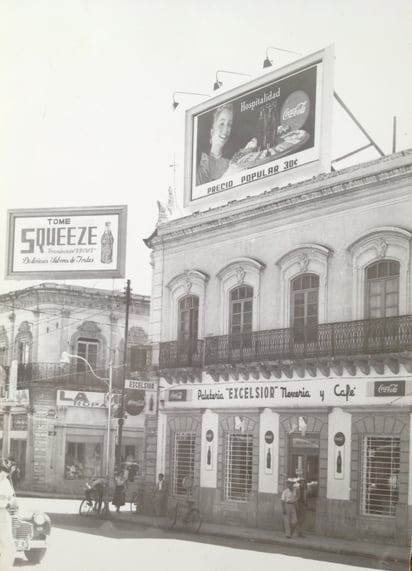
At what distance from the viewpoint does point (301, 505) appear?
22.1 ft

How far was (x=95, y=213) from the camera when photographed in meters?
8.07

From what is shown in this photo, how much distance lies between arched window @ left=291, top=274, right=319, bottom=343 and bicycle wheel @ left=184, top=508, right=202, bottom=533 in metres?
1.74

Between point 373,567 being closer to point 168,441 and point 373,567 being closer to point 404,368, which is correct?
point 404,368

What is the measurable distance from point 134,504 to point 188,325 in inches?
64.7

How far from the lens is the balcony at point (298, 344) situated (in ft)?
20.7

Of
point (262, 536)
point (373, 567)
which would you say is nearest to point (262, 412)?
point (262, 536)

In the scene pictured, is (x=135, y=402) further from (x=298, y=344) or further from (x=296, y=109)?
(x=296, y=109)

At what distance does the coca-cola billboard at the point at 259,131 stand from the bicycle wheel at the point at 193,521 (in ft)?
8.98

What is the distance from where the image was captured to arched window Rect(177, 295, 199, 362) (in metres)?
7.50

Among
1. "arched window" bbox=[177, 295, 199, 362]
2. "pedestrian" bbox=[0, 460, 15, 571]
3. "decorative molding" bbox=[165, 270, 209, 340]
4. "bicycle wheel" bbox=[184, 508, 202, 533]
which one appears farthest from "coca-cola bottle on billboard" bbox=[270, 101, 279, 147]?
"pedestrian" bbox=[0, 460, 15, 571]

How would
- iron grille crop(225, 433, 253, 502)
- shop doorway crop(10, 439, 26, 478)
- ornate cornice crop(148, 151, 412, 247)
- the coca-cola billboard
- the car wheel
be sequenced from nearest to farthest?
ornate cornice crop(148, 151, 412, 247)
the coca-cola billboard
iron grille crop(225, 433, 253, 502)
the car wheel
shop doorway crop(10, 439, 26, 478)

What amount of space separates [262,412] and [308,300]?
99cm

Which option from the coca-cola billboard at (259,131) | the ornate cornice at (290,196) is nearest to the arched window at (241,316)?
the ornate cornice at (290,196)

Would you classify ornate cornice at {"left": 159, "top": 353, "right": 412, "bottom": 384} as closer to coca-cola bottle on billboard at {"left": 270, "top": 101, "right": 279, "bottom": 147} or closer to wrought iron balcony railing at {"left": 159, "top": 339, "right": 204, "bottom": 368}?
wrought iron balcony railing at {"left": 159, "top": 339, "right": 204, "bottom": 368}
